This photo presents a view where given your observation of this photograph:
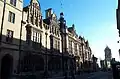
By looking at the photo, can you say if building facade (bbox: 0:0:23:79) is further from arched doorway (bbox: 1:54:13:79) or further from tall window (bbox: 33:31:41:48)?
tall window (bbox: 33:31:41:48)

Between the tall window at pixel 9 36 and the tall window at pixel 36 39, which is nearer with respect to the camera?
the tall window at pixel 9 36

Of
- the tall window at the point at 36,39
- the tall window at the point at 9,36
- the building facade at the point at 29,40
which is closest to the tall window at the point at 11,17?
the building facade at the point at 29,40

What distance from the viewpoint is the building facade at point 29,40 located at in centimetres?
2627

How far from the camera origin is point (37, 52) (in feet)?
106

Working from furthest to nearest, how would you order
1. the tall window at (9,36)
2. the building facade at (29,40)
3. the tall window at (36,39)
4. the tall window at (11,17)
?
the tall window at (36,39), the tall window at (11,17), the tall window at (9,36), the building facade at (29,40)

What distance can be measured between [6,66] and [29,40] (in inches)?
271

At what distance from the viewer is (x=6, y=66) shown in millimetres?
26859

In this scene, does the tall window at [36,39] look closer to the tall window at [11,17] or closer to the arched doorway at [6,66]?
the tall window at [11,17]

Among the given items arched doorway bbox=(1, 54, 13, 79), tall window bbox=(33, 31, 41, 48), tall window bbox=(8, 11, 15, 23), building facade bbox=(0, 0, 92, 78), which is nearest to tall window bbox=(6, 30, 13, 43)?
building facade bbox=(0, 0, 92, 78)

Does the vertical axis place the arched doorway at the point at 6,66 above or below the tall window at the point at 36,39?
below

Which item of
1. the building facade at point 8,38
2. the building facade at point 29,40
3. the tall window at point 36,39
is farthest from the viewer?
the tall window at point 36,39

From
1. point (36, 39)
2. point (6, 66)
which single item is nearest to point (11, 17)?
point (36, 39)

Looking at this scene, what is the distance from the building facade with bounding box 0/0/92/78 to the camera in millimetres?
26266

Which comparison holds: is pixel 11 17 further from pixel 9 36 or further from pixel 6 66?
pixel 6 66
